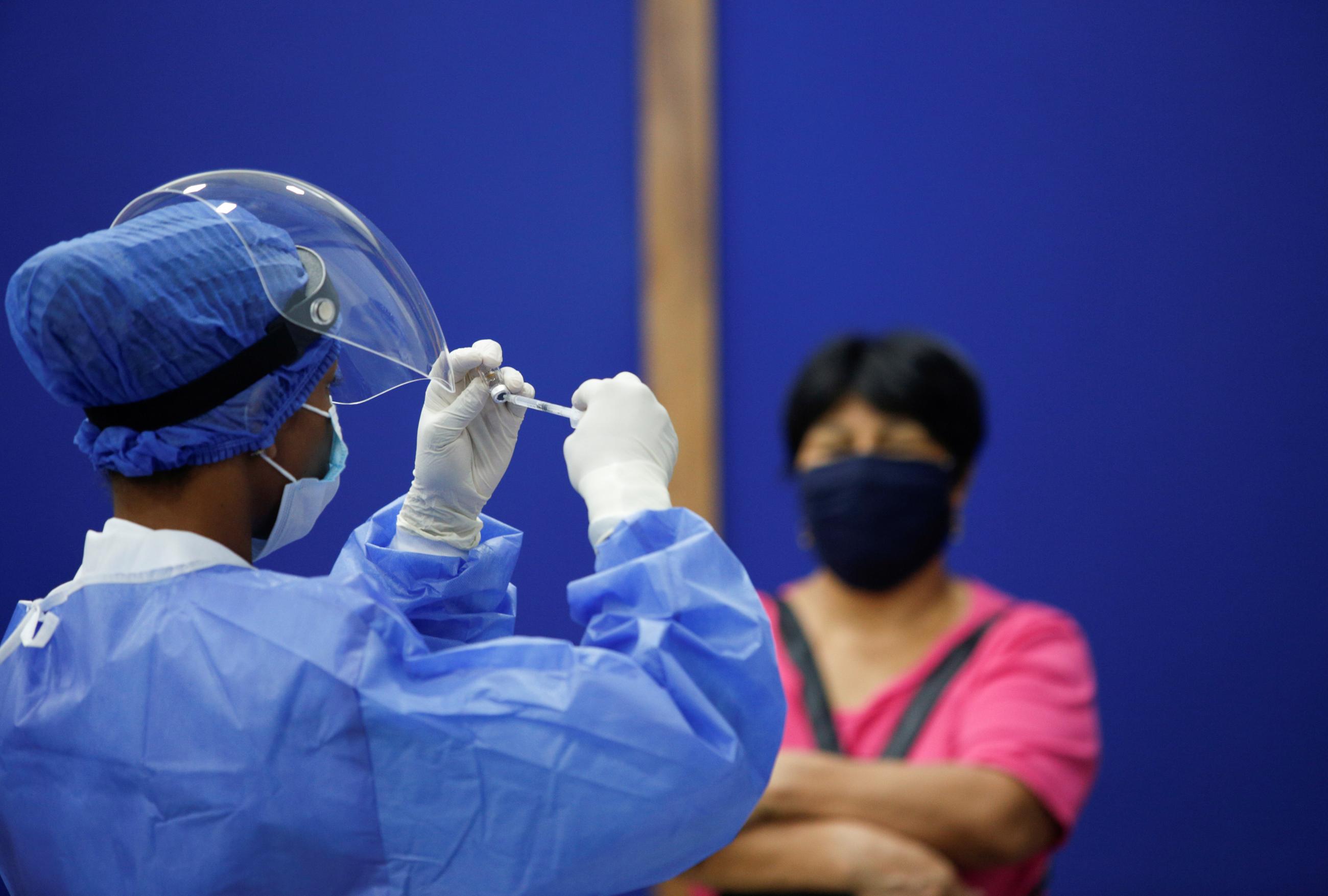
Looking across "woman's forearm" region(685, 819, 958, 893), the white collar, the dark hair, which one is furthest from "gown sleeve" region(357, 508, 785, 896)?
the dark hair

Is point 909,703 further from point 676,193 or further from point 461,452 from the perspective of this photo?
A: point 676,193

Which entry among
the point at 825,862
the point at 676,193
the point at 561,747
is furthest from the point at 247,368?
the point at 676,193

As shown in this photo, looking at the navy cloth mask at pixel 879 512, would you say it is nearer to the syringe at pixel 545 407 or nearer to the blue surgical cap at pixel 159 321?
the syringe at pixel 545 407

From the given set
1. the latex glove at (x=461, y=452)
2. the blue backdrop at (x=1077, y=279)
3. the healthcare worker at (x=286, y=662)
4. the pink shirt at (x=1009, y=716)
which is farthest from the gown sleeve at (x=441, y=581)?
the blue backdrop at (x=1077, y=279)

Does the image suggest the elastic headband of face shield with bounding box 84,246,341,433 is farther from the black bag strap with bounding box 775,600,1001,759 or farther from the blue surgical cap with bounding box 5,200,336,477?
the black bag strap with bounding box 775,600,1001,759

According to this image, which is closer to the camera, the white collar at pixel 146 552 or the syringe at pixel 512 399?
the white collar at pixel 146 552

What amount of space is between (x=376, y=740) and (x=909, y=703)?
113 centimetres

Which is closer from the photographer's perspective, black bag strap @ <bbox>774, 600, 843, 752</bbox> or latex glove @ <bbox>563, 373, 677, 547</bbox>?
latex glove @ <bbox>563, 373, 677, 547</bbox>

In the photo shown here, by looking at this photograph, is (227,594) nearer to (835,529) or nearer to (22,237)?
(835,529)

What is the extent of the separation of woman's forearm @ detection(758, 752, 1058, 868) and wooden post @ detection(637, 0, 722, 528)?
0.90 metres

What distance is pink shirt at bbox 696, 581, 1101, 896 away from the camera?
1.61 m

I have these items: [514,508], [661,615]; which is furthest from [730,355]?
[661,615]

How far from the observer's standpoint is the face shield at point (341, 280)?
3.13 ft

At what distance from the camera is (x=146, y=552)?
0.90 m
